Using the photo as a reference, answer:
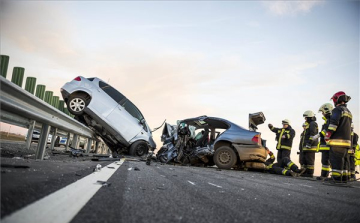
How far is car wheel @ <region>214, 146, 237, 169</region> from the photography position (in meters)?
8.84

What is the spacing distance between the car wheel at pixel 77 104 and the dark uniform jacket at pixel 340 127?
7.38 m

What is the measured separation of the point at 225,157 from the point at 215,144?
598 mm

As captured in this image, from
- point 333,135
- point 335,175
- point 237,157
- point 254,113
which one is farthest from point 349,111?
point 237,157

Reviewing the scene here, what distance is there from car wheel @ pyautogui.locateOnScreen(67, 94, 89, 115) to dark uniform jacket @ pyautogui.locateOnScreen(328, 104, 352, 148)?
738 cm

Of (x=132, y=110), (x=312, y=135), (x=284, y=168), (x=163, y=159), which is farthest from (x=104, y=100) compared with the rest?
(x=312, y=135)

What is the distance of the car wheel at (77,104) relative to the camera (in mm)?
8461

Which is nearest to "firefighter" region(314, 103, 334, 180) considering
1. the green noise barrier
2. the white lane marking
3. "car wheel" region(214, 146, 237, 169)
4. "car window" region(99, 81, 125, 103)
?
"car wheel" region(214, 146, 237, 169)

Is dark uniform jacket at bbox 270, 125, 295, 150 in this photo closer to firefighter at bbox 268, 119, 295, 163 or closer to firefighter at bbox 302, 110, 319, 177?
firefighter at bbox 268, 119, 295, 163

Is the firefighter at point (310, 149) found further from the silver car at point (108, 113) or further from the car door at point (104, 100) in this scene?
the car door at point (104, 100)

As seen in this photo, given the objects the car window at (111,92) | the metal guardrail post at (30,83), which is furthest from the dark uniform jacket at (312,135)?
the metal guardrail post at (30,83)

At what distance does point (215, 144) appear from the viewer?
9.23m

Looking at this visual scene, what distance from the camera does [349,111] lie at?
7.13 metres

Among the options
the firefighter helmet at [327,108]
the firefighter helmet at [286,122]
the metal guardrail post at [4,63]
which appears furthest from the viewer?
the firefighter helmet at [286,122]

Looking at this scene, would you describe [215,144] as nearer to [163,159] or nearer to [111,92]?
[163,159]
